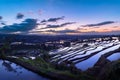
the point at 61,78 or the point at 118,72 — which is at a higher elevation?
the point at 118,72

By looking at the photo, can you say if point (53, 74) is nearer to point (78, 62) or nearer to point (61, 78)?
point (61, 78)

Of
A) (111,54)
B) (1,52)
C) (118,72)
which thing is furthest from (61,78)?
(1,52)

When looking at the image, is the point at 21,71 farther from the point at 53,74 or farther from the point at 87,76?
the point at 87,76

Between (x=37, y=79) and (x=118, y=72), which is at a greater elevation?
(x=118, y=72)

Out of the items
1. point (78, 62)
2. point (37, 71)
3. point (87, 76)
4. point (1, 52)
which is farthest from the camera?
point (1, 52)

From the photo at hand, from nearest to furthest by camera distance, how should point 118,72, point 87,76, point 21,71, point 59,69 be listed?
point 118,72 < point 87,76 < point 59,69 < point 21,71

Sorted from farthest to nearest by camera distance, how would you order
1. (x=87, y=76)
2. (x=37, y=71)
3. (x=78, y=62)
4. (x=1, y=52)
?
(x=1, y=52), (x=78, y=62), (x=37, y=71), (x=87, y=76)

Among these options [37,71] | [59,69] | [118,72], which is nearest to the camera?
[118,72]

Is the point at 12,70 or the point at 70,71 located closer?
the point at 70,71

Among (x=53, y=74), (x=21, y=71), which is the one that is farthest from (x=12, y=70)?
(x=53, y=74)
